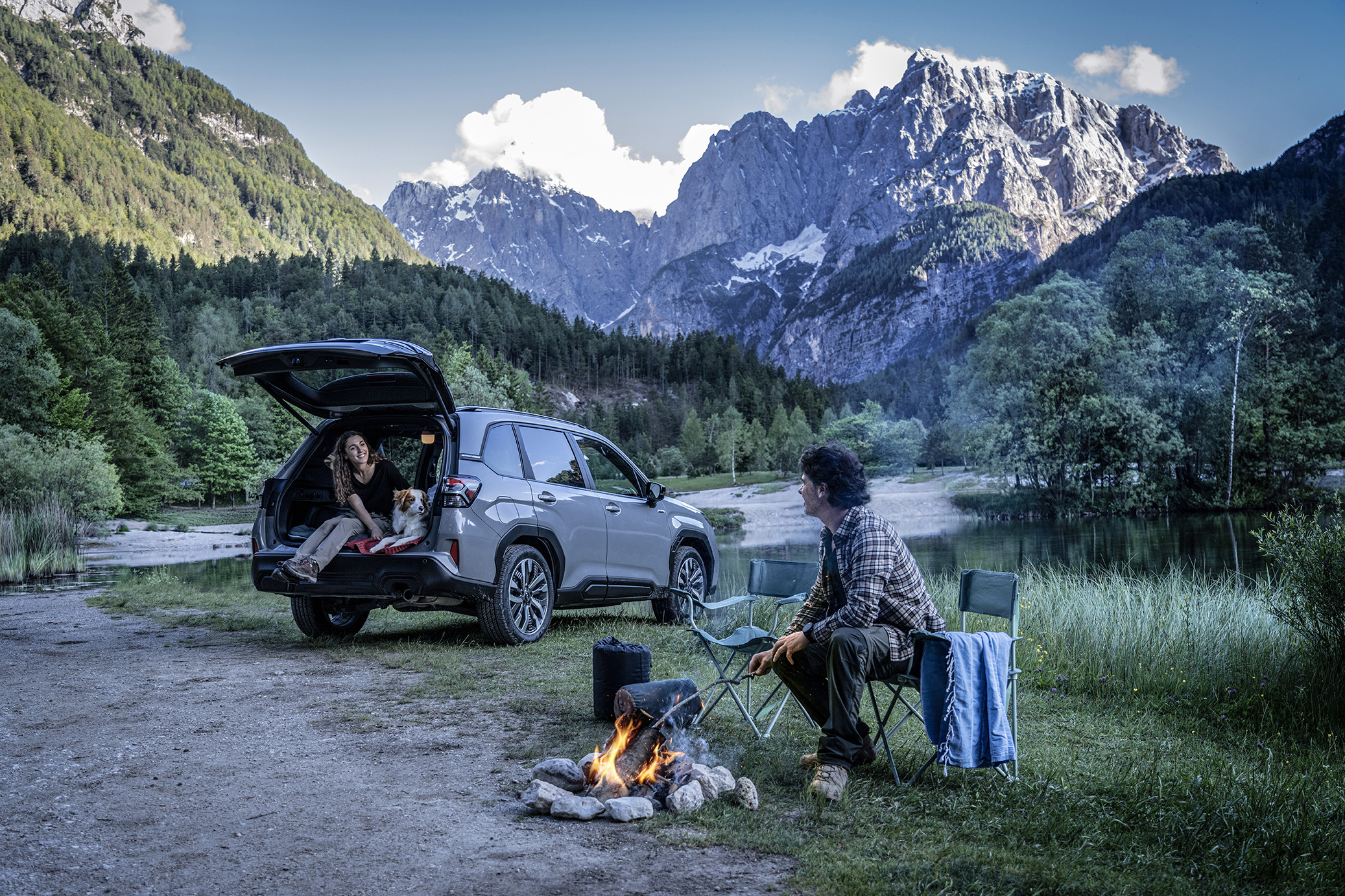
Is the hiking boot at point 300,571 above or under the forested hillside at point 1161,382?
under

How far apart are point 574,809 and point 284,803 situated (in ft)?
3.74

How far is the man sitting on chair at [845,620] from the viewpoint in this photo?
3707 mm

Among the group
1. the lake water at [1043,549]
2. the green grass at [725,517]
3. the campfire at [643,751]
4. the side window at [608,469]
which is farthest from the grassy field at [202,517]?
the campfire at [643,751]

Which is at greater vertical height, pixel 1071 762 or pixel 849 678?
pixel 849 678

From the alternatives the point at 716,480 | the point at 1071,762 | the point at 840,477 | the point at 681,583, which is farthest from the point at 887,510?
the point at 840,477

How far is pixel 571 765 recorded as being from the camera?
357 centimetres

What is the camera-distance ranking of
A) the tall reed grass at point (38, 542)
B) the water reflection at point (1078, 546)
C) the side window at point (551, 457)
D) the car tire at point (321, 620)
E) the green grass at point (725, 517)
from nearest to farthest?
the side window at point (551, 457) → the car tire at point (321, 620) → the tall reed grass at point (38, 542) → the water reflection at point (1078, 546) → the green grass at point (725, 517)

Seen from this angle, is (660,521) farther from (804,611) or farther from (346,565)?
(804,611)

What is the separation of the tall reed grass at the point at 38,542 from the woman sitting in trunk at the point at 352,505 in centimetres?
1007

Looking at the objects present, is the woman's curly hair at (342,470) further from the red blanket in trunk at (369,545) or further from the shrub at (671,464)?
the shrub at (671,464)

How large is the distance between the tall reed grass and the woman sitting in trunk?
1007 cm

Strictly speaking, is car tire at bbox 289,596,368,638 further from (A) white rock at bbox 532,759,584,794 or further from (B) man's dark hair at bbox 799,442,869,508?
(B) man's dark hair at bbox 799,442,869,508

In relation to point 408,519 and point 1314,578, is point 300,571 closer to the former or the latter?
point 408,519

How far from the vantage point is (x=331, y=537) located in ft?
21.4
